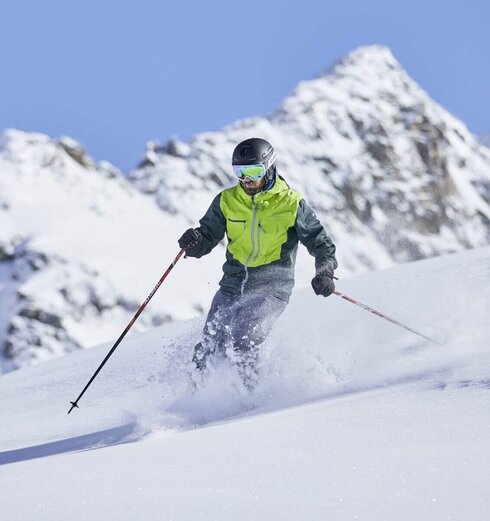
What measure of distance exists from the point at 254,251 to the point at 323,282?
1.65 ft

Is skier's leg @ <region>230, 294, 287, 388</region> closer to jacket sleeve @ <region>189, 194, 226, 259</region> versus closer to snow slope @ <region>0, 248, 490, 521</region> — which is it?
snow slope @ <region>0, 248, 490, 521</region>

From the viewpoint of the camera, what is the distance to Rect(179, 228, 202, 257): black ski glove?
5.60 m

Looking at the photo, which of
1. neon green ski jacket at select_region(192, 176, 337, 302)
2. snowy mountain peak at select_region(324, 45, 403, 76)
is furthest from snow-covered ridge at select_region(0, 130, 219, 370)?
neon green ski jacket at select_region(192, 176, 337, 302)

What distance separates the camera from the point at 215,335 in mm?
5449

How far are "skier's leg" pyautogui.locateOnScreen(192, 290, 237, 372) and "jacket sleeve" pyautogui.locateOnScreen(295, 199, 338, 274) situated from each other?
579 millimetres

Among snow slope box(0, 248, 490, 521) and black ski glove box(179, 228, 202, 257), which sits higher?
black ski glove box(179, 228, 202, 257)

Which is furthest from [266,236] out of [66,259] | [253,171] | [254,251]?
[66,259]

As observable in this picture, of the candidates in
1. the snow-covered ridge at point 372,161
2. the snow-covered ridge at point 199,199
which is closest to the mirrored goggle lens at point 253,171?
the snow-covered ridge at point 199,199

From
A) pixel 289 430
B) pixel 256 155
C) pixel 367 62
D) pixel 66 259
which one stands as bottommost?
pixel 289 430

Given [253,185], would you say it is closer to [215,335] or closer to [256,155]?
[256,155]

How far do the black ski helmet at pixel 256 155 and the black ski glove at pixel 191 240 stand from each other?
52cm

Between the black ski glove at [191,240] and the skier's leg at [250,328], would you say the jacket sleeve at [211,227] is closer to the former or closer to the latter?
the black ski glove at [191,240]

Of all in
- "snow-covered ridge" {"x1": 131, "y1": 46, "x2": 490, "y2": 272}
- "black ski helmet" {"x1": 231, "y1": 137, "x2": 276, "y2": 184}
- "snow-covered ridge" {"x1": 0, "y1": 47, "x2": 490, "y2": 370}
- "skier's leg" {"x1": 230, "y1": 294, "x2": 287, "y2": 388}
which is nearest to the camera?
"skier's leg" {"x1": 230, "y1": 294, "x2": 287, "y2": 388}

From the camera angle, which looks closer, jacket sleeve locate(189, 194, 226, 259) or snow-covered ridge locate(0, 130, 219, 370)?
jacket sleeve locate(189, 194, 226, 259)
